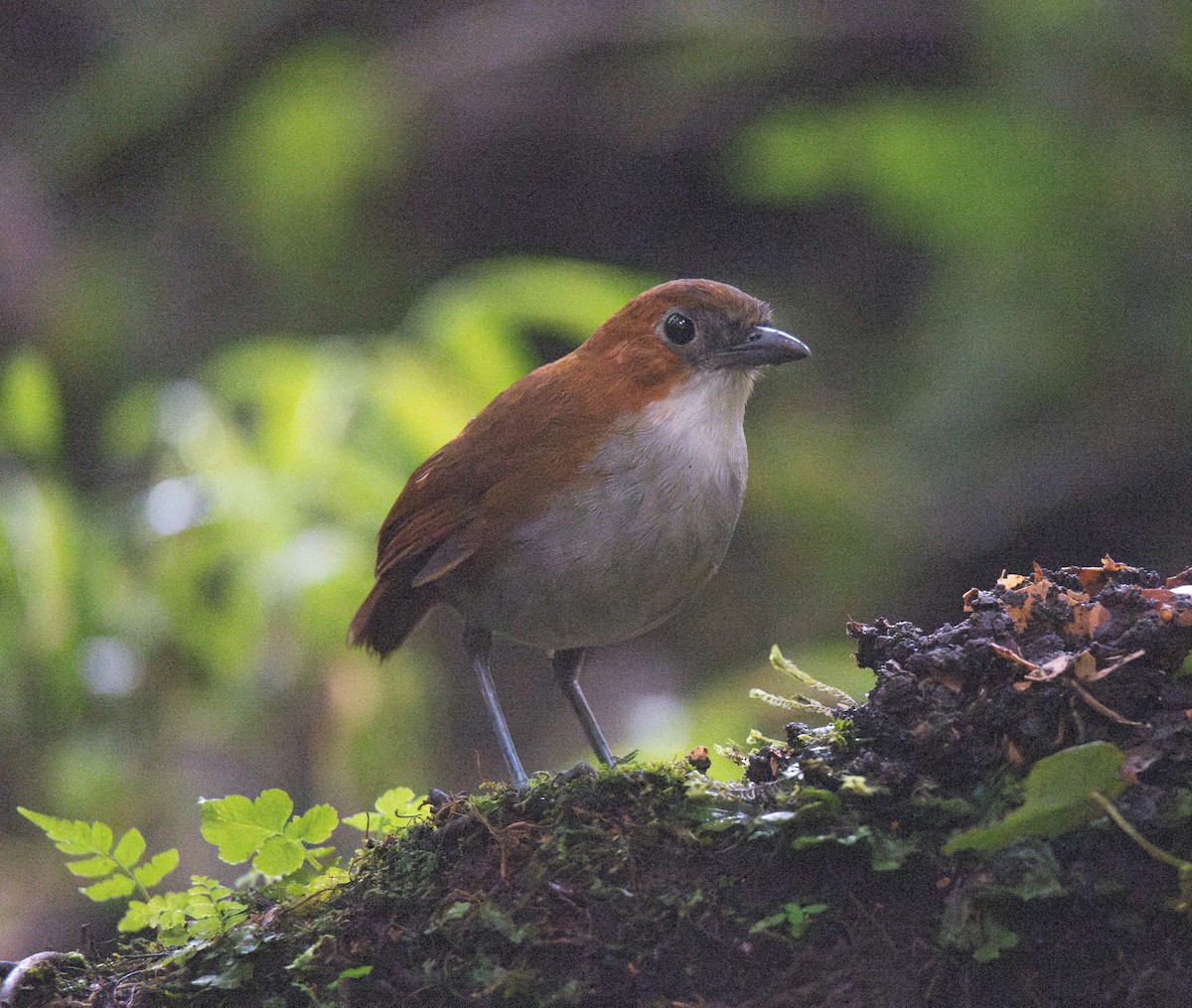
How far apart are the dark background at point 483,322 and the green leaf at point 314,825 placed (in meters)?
2.18

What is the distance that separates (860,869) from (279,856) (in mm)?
1098

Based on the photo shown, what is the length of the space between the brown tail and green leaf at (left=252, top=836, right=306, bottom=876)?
38.8 inches

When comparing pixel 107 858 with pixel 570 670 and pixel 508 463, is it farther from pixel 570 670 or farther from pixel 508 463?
pixel 570 670

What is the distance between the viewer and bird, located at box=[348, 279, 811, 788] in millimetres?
2859

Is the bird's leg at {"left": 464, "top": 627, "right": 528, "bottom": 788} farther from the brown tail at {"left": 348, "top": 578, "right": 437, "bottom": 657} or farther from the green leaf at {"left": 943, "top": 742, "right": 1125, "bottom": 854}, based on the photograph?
the green leaf at {"left": 943, "top": 742, "right": 1125, "bottom": 854}

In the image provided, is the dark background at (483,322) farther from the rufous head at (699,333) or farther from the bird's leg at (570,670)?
the rufous head at (699,333)

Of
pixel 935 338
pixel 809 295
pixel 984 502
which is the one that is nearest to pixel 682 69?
pixel 809 295

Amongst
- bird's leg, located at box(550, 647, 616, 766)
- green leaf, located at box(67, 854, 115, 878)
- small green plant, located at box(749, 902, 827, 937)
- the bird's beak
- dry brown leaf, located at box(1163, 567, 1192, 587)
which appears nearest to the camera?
small green plant, located at box(749, 902, 827, 937)

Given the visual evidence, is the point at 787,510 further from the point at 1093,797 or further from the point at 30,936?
the point at 1093,797

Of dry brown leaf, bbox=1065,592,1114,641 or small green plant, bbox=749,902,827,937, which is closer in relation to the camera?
small green plant, bbox=749,902,827,937

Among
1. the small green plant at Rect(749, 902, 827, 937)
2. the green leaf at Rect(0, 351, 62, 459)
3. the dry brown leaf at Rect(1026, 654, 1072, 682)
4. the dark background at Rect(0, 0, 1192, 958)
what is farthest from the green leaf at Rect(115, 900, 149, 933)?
the green leaf at Rect(0, 351, 62, 459)

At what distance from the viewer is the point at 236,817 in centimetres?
238

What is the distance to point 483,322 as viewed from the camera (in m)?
5.15

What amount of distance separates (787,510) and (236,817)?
521 centimetres
